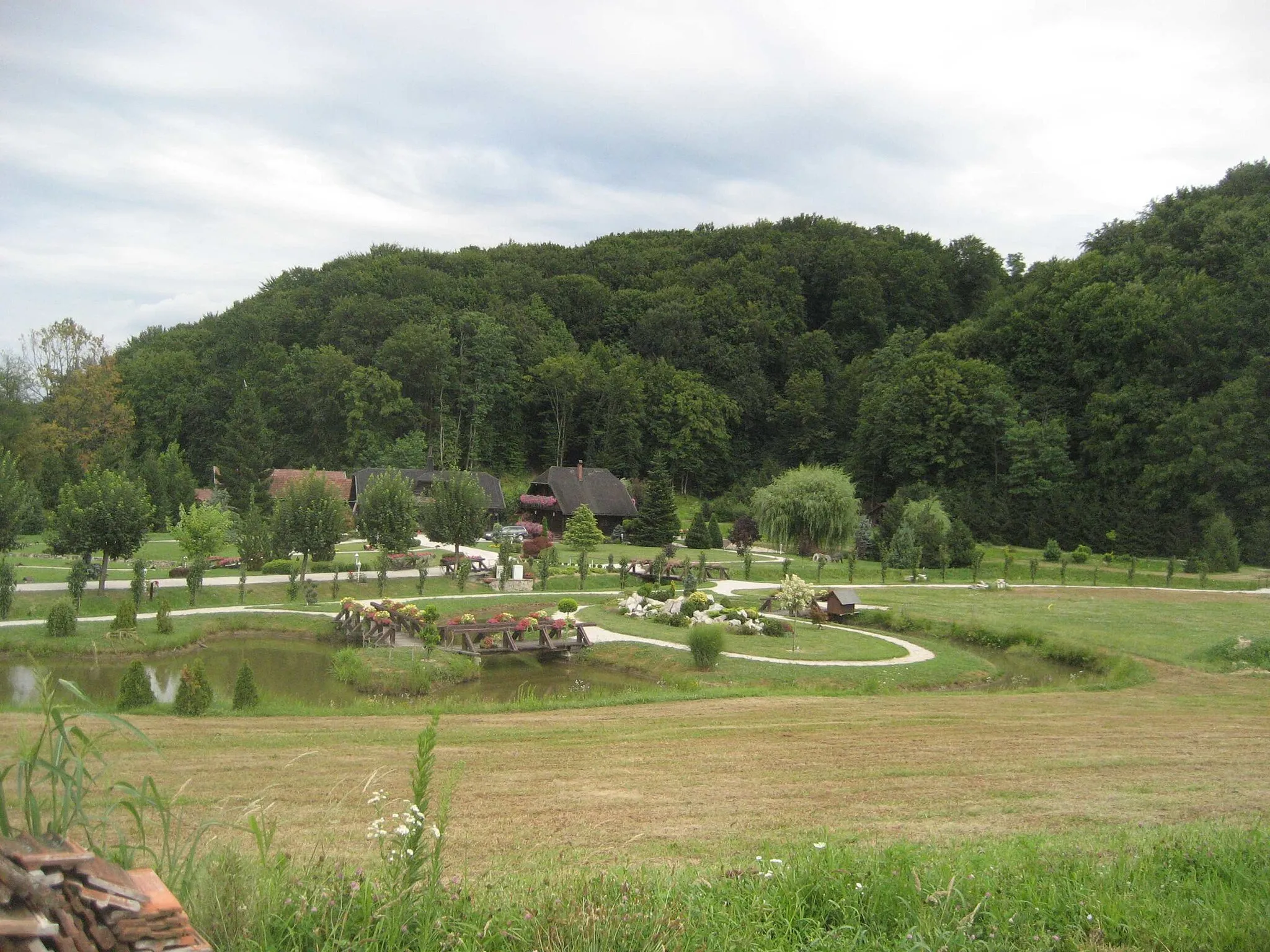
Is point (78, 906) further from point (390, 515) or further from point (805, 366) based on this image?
point (805, 366)

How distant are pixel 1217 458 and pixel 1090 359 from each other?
1258 centimetres

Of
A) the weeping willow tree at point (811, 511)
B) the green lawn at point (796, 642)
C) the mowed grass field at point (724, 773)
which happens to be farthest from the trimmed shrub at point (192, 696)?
the weeping willow tree at point (811, 511)

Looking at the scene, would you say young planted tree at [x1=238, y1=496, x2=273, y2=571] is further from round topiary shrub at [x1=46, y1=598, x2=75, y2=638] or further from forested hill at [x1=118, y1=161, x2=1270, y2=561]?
forested hill at [x1=118, y1=161, x2=1270, y2=561]

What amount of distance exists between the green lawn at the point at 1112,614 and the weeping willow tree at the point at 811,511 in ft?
27.1

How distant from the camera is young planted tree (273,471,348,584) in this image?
→ 29.3m

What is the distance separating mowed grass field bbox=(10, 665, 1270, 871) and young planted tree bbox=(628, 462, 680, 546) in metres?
32.6

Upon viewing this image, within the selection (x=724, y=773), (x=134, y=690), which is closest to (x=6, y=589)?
(x=134, y=690)

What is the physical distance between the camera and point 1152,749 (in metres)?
9.27

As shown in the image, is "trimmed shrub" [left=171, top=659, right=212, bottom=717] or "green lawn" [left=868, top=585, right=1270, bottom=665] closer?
"trimmed shrub" [left=171, top=659, right=212, bottom=717]

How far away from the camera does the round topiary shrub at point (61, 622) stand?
2073 cm

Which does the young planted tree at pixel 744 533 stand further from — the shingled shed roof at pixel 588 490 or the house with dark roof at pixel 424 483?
the house with dark roof at pixel 424 483

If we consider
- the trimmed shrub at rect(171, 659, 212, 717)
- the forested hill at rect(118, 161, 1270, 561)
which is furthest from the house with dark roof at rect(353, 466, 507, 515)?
the trimmed shrub at rect(171, 659, 212, 717)

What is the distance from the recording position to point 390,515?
3209 cm

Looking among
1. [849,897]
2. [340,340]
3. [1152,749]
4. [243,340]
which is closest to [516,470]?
[340,340]
